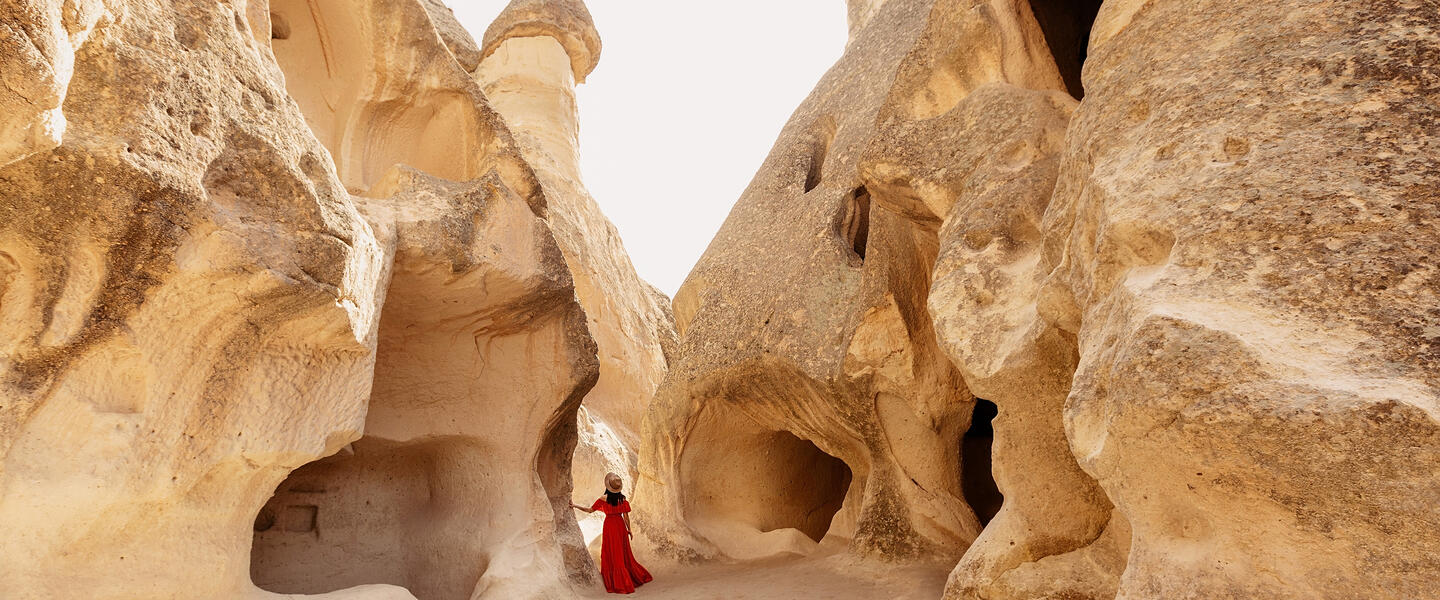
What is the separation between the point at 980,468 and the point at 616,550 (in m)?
Result: 2.76

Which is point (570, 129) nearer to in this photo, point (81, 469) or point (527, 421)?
point (527, 421)

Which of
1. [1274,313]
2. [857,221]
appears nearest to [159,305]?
[1274,313]

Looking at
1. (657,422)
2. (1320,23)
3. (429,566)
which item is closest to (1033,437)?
(1320,23)

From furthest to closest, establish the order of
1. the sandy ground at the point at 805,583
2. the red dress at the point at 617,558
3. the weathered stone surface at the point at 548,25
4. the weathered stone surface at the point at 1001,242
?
the weathered stone surface at the point at 548,25, the red dress at the point at 617,558, the sandy ground at the point at 805,583, the weathered stone surface at the point at 1001,242

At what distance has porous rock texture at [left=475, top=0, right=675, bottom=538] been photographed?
10672 mm

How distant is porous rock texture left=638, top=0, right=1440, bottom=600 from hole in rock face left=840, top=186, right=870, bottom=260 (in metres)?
0.30

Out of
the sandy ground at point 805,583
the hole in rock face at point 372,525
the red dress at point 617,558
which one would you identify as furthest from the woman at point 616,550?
the hole in rock face at point 372,525

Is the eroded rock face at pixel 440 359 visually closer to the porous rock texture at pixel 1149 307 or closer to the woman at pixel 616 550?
the woman at pixel 616 550

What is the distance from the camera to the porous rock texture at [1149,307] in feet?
7.12

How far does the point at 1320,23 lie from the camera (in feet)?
9.13

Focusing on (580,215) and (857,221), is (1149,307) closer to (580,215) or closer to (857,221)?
(857,221)

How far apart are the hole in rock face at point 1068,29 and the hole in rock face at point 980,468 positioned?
7.23ft

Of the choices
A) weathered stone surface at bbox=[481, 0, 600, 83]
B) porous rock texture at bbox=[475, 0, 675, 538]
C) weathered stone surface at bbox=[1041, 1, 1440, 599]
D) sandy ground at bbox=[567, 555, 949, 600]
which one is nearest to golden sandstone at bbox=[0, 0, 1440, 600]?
weathered stone surface at bbox=[1041, 1, 1440, 599]

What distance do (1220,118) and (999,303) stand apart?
61.6 inches
